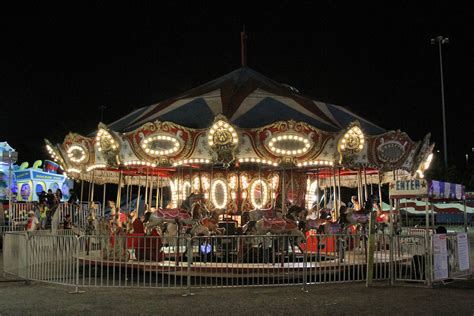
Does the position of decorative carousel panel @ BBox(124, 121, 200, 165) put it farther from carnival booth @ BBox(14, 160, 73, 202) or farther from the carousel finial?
carnival booth @ BBox(14, 160, 73, 202)

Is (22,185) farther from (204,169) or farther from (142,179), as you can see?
(204,169)

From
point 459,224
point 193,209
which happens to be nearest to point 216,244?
point 193,209

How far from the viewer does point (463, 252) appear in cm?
1161

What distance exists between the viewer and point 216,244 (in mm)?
11117

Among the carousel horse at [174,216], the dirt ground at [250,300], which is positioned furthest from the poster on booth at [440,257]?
the carousel horse at [174,216]

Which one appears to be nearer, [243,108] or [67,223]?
[243,108]

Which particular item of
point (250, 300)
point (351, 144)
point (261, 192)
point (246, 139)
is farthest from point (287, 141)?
point (250, 300)

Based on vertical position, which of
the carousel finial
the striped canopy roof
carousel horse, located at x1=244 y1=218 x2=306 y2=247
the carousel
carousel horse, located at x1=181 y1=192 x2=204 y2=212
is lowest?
carousel horse, located at x1=244 y1=218 x2=306 y2=247

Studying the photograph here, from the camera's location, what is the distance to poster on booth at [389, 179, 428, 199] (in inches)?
491

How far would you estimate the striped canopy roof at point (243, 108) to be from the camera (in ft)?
47.1

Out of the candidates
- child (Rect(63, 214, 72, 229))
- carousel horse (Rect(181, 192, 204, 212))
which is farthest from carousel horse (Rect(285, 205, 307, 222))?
child (Rect(63, 214, 72, 229))

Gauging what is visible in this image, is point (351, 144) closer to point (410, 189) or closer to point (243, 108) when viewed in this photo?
point (410, 189)

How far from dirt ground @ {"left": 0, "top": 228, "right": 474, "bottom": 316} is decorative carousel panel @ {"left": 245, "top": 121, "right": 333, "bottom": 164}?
3.86m

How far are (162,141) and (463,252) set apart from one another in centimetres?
715
